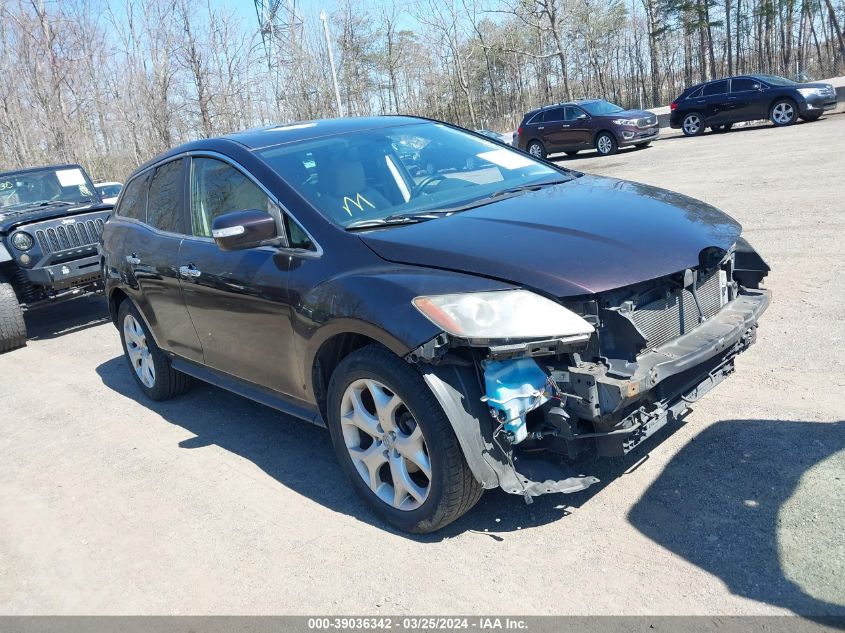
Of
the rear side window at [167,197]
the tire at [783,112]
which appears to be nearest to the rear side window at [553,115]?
the tire at [783,112]

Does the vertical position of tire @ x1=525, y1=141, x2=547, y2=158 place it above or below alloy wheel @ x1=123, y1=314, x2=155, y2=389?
above

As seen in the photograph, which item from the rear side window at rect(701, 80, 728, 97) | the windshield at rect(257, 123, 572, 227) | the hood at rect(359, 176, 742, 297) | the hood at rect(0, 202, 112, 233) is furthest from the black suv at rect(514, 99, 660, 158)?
the hood at rect(359, 176, 742, 297)

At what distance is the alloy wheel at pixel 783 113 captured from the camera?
64.0ft

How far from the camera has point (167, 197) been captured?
16.3 feet

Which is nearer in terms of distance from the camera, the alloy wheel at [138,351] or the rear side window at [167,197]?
the rear side window at [167,197]

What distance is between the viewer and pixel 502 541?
3.19 metres

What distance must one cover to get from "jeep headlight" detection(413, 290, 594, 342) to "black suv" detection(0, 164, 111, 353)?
23.0ft

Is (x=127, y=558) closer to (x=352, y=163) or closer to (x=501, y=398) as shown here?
(x=501, y=398)

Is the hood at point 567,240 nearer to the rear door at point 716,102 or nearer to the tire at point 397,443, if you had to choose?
the tire at point 397,443

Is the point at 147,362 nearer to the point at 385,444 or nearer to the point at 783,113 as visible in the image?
the point at 385,444

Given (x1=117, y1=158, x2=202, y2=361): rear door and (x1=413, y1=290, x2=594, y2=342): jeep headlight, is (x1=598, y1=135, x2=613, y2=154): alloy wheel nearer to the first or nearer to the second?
(x1=117, y1=158, x2=202, y2=361): rear door

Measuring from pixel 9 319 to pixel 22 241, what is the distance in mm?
952

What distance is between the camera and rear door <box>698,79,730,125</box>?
67.9 ft

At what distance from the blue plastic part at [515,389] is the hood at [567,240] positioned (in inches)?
12.9
